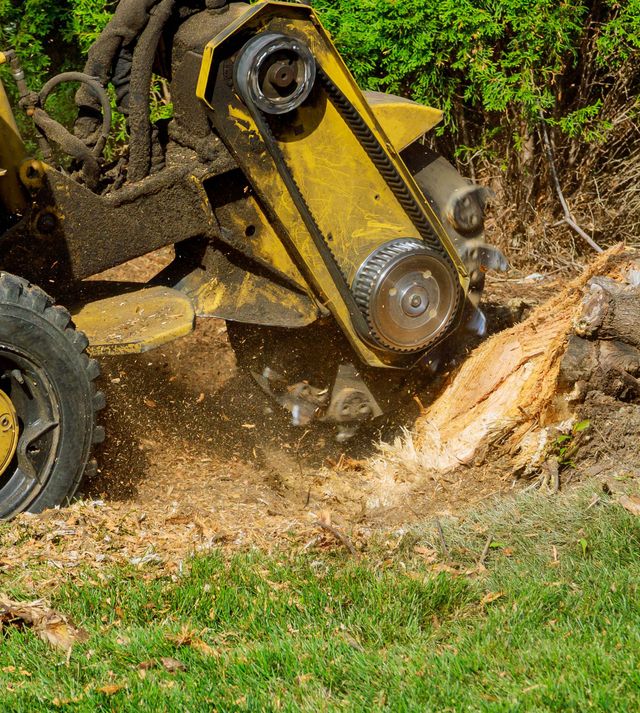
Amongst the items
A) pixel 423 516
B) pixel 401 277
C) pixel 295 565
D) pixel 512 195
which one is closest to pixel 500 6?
pixel 512 195

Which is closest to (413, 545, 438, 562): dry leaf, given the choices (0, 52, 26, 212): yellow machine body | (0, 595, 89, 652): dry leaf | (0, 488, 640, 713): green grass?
(0, 488, 640, 713): green grass

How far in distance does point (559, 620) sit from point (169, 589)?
135 centimetres

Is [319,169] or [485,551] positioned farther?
[319,169]

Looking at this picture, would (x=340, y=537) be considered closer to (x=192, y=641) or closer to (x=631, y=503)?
(x=192, y=641)

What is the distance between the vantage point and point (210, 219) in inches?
190

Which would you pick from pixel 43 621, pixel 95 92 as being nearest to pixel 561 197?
pixel 95 92

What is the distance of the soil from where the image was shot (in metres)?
4.28

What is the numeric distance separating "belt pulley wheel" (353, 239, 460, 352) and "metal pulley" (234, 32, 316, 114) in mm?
781

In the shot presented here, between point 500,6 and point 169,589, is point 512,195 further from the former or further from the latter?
point 169,589

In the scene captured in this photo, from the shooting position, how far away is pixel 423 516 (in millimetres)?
4707

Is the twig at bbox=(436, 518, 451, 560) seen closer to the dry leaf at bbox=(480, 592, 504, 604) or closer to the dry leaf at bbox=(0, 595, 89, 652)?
the dry leaf at bbox=(480, 592, 504, 604)

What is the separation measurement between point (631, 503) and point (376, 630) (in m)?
1.34

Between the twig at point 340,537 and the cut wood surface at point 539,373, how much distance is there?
0.98 meters

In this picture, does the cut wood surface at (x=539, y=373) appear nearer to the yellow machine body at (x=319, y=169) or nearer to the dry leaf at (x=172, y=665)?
the yellow machine body at (x=319, y=169)
